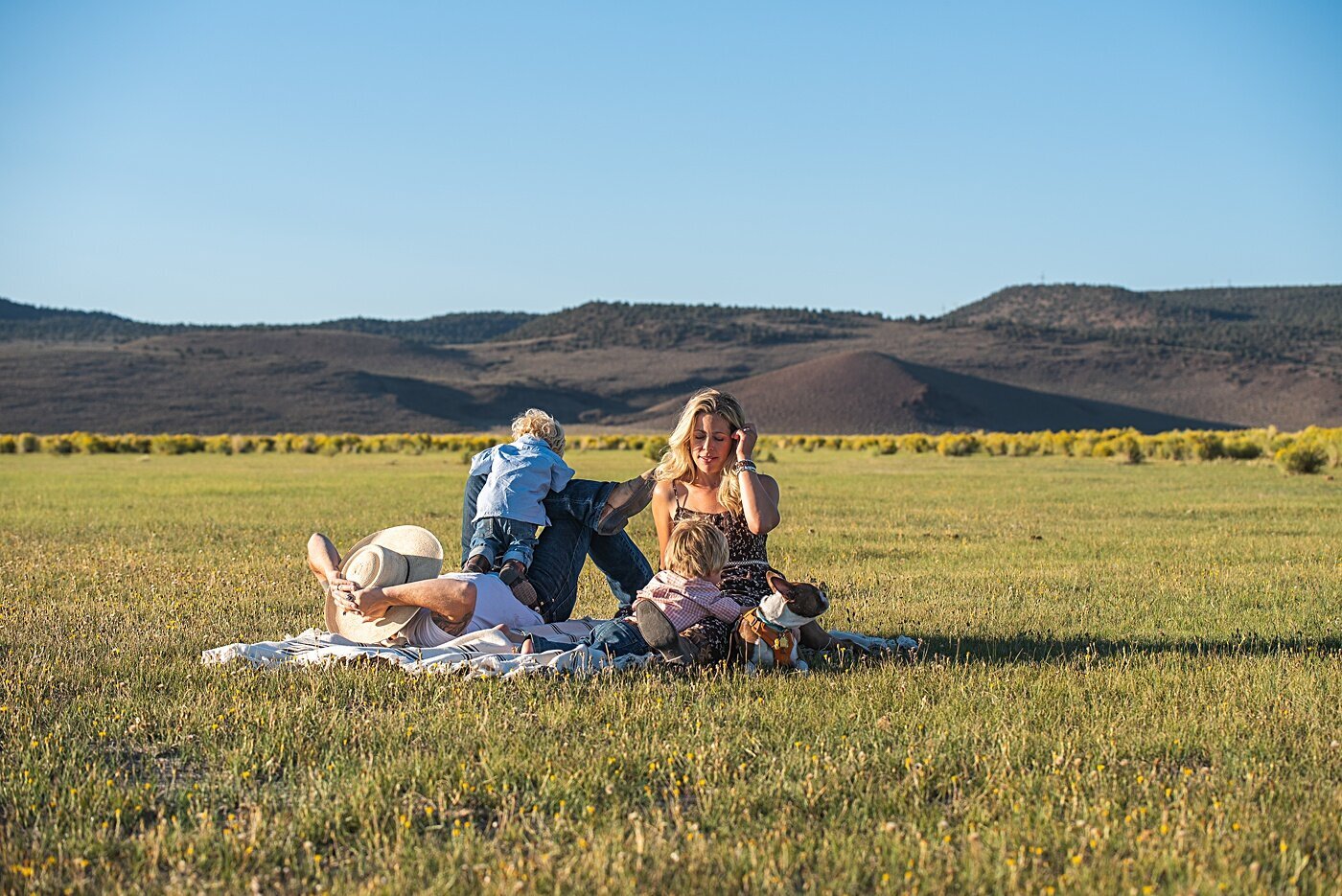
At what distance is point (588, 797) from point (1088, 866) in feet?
6.03

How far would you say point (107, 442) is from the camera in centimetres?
6216

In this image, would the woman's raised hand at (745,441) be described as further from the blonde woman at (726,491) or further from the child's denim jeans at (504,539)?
the child's denim jeans at (504,539)

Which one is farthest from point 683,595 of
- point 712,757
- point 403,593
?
point 712,757

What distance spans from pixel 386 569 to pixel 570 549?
1352 mm

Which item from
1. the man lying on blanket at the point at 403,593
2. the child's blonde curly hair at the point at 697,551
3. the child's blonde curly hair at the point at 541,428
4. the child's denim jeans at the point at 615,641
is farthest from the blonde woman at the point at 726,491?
the man lying on blanket at the point at 403,593

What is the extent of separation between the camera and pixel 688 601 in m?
7.71

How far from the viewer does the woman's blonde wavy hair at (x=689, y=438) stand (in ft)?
26.9

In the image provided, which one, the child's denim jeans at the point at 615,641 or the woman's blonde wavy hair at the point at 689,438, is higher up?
the woman's blonde wavy hair at the point at 689,438

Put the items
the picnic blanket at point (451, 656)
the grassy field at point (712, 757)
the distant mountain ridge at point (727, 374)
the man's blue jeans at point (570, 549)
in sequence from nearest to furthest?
the grassy field at point (712, 757), the picnic blanket at point (451, 656), the man's blue jeans at point (570, 549), the distant mountain ridge at point (727, 374)

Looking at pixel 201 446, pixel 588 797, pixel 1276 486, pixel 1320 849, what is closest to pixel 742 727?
pixel 588 797

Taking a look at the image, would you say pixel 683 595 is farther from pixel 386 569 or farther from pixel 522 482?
pixel 386 569

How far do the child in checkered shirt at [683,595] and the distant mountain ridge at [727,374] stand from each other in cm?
10882

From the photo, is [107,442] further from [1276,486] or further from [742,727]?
[742,727]

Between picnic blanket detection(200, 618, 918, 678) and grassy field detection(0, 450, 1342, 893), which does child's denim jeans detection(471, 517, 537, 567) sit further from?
grassy field detection(0, 450, 1342, 893)
